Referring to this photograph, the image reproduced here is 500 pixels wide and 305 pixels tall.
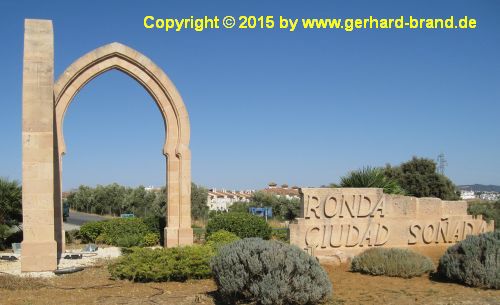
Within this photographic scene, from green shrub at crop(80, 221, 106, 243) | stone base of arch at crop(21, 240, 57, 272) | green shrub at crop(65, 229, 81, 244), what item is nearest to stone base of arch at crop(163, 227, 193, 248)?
green shrub at crop(80, 221, 106, 243)

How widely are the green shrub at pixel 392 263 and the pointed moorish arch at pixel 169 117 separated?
809 centimetres

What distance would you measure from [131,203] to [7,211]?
31650 mm

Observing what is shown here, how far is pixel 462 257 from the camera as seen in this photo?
9.74 m

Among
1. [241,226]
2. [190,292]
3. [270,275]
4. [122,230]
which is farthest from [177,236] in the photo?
[270,275]

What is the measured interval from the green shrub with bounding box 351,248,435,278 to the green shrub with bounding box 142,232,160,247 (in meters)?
9.53

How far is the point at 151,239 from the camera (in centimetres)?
1838

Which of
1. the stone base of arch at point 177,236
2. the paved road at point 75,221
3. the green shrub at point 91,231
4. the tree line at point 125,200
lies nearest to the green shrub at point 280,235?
the stone base of arch at point 177,236

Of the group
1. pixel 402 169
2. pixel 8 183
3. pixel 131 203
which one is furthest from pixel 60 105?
pixel 131 203

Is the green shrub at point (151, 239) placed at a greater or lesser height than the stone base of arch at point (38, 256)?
lesser

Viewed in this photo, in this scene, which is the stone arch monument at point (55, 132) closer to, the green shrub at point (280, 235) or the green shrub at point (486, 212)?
the green shrub at point (280, 235)

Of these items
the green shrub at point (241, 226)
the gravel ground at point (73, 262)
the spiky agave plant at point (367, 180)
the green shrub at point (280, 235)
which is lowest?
the gravel ground at point (73, 262)

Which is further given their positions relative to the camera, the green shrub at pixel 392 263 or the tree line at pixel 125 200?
the tree line at pixel 125 200

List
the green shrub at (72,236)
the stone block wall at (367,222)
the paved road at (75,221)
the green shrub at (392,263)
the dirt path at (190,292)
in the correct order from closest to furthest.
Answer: the dirt path at (190,292) < the green shrub at (392,263) < the stone block wall at (367,222) < the green shrub at (72,236) < the paved road at (75,221)

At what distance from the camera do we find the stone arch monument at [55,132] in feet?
40.3
